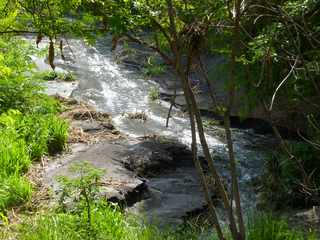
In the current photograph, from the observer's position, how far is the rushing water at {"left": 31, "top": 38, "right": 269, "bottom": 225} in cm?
776

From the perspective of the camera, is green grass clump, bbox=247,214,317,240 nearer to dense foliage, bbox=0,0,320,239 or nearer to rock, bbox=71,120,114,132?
dense foliage, bbox=0,0,320,239

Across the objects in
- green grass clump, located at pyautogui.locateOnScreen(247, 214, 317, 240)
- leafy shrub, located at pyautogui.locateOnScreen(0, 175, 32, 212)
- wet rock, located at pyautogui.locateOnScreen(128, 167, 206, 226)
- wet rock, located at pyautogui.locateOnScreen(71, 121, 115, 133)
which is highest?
green grass clump, located at pyautogui.locateOnScreen(247, 214, 317, 240)

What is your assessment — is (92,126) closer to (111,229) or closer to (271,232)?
(111,229)

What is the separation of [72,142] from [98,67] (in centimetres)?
559

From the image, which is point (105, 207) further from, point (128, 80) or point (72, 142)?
point (128, 80)

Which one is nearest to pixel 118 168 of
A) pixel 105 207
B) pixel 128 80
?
pixel 105 207

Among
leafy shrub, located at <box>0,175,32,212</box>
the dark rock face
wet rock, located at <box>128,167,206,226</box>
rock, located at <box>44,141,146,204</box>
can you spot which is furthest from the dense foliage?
the dark rock face

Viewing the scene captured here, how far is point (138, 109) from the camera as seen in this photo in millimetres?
10664

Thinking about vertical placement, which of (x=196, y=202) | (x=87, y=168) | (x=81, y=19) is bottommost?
(x=196, y=202)

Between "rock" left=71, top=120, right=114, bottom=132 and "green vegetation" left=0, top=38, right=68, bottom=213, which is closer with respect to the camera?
"green vegetation" left=0, top=38, right=68, bottom=213

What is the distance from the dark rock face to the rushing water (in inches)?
8.5

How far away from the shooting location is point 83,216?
4.81 metres

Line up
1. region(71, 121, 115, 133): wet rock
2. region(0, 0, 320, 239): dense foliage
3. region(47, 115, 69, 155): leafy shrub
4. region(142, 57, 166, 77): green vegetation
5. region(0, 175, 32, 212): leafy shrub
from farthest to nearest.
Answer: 1. region(71, 121, 115, 133): wet rock
2. region(47, 115, 69, 155): leafy shrub
3. region(0, 175, 32, 212): leafy shrub
4. region(142, 57, 166, 77): green vegetation
5. region(0, 0, 320, 239): dense foliage

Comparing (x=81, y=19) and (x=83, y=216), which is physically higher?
(x=81, y=19)
